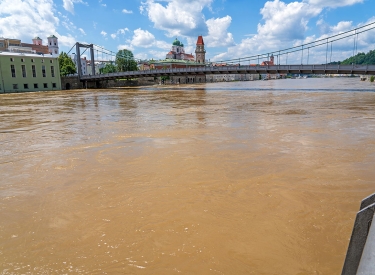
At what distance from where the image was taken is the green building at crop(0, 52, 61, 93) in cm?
4888

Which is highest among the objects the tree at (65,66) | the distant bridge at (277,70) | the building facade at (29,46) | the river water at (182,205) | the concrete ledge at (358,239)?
the building facade at (29,46)

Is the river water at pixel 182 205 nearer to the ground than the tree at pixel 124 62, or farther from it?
nearer to the ground

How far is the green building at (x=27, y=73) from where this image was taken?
48.9m

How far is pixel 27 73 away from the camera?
52.3 meters

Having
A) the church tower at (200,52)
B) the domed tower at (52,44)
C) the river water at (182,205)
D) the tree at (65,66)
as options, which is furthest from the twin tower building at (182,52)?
the river water at (182,205)

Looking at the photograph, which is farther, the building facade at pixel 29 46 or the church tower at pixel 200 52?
the church tower at pixel 200 52

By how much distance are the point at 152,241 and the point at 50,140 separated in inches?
317

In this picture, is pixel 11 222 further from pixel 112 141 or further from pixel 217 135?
pixel 217 135

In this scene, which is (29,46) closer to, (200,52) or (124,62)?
(124,62)

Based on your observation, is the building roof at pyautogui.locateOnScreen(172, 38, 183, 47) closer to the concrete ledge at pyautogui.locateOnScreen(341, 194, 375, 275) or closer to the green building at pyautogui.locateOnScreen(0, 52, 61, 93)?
the green building at pyautogui.locateOnScreen(0, 52, 61, 93)

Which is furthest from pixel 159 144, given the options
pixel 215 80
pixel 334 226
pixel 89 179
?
pixel 215 80

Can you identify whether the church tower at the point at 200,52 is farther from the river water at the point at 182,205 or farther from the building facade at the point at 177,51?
the river water at the point at 182,205

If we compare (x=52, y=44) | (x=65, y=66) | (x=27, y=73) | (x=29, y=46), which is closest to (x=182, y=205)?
(x=27, y=73)

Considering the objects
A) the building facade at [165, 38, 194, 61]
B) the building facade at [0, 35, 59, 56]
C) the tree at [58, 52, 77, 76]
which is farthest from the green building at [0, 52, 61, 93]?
the building facade at [165, 38, 194, 61]
